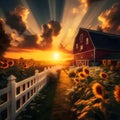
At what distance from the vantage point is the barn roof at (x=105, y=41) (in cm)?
2450

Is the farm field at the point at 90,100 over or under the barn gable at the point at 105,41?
under

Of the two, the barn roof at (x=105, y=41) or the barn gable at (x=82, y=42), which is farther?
the barn gable at (x=82, y=42)

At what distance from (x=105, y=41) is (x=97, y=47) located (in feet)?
9.53

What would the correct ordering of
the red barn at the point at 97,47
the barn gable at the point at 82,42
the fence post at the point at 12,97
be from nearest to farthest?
the fence post at the point at 12,97 → the red barn at the point at 97,47 → the barn gable at the point at 82,42

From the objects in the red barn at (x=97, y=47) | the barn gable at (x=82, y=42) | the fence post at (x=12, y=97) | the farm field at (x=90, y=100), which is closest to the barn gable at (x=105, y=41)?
the red barn at (x=97, y=47)

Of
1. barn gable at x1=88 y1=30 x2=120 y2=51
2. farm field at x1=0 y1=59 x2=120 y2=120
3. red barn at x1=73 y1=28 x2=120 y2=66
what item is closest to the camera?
farm field at x1=0 y1=59 x2=120 y2=120

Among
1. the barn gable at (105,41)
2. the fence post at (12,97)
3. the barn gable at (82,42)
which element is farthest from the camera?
the barn gable at (82,42)

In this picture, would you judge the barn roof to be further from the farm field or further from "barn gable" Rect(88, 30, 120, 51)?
the farm field

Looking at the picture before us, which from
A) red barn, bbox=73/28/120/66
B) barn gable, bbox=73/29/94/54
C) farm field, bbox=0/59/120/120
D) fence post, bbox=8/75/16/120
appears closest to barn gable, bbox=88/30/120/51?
red barn, bbox=73/28/120/66

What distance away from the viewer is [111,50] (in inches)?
980

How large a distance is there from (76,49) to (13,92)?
28.6 meters

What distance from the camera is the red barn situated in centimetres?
2366

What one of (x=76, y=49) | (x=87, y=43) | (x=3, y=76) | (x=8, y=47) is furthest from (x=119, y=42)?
(x=3, y=76)

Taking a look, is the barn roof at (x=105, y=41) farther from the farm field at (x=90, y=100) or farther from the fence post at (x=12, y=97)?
the fence post at (x=12, y=97)
